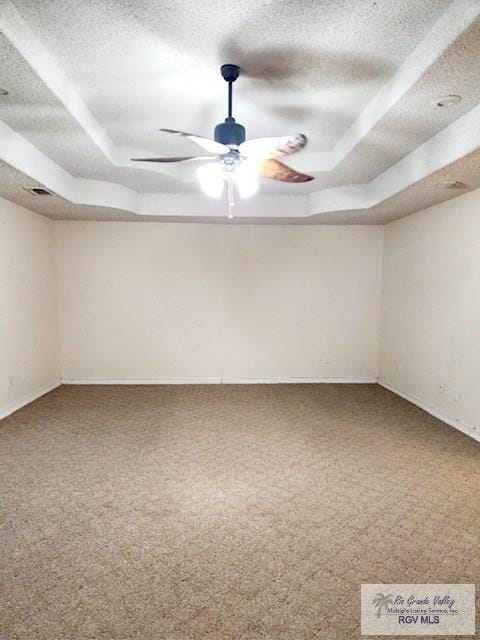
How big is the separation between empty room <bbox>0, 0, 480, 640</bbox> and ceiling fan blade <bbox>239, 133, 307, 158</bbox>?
0.07 ft

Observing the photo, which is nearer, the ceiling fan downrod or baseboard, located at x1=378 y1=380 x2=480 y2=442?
the ceiling fan downrod

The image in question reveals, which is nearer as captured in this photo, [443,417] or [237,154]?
[237,154]

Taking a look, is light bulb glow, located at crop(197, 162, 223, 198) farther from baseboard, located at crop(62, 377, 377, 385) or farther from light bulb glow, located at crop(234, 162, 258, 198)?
baseboard, located at crop(62, 377, 377, 385)

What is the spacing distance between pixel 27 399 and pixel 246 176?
3.93 m

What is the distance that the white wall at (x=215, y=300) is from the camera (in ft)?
18.4

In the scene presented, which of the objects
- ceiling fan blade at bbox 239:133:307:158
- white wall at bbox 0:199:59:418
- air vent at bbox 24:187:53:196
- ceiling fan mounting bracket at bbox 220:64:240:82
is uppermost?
ceiling fan mounting bracket at bbox 220:64:240:82

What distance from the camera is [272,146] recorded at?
7.87ft

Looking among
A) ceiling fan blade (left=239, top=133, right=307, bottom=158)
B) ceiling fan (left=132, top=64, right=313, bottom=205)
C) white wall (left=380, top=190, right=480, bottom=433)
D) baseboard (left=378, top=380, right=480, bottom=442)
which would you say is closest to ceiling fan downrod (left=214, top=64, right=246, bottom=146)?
ceiling fan (left=132, top=64, right=313, bottom=205)

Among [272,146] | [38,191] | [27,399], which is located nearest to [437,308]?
[272,146]

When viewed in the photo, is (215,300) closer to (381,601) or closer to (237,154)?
(237,154)

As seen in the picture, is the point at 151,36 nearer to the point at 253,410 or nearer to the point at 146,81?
the point at 146,81

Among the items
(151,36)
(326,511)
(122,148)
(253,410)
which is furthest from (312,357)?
(151,36)

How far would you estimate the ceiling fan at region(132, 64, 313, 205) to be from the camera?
236 cm

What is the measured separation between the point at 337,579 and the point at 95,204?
442 cm
